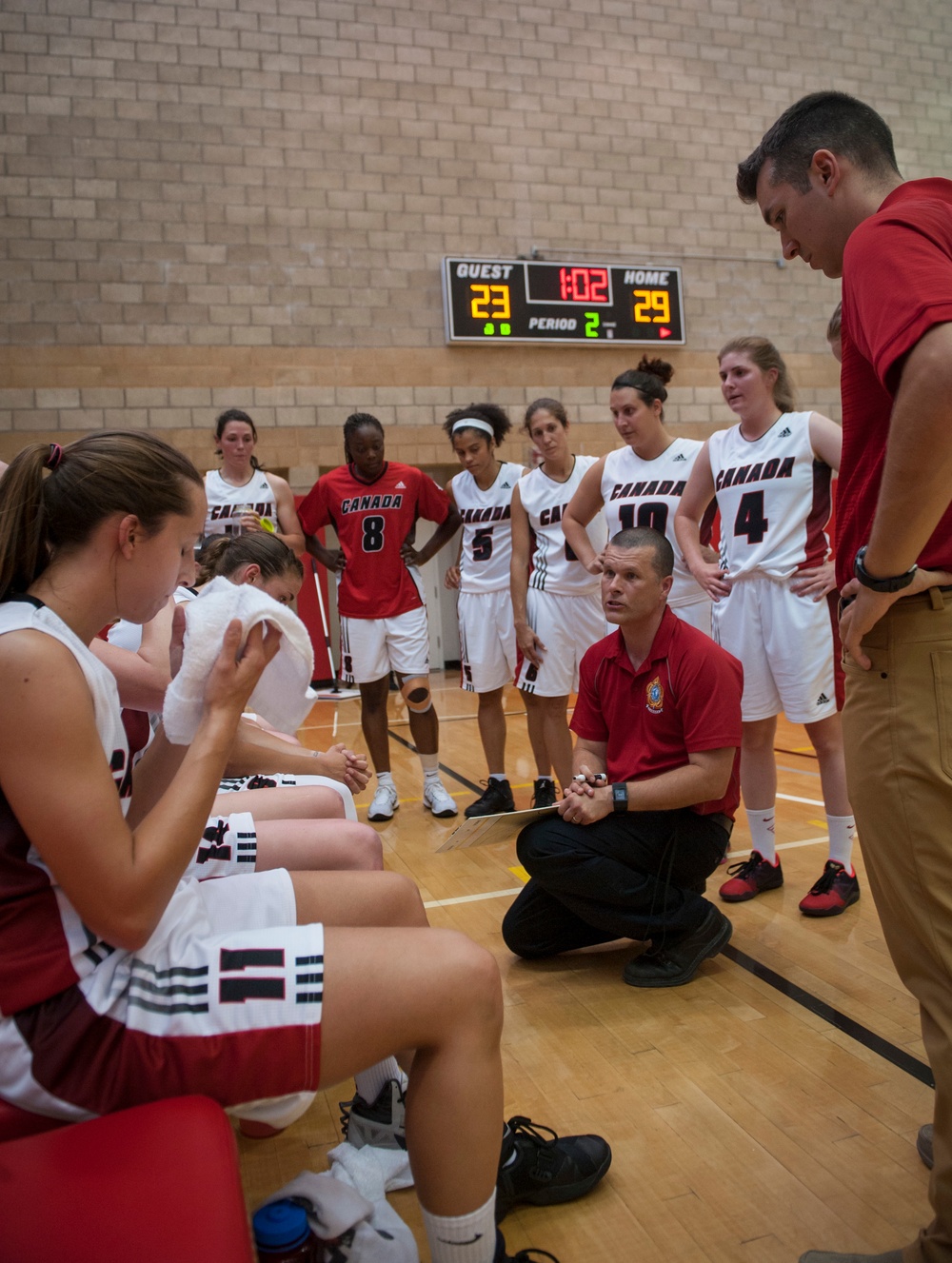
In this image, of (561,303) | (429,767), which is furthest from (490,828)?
(561,303)

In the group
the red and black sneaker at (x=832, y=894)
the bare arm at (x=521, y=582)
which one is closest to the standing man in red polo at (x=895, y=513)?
the red and black sneaker at (x=832, y=894)

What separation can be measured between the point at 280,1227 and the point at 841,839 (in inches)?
99.0

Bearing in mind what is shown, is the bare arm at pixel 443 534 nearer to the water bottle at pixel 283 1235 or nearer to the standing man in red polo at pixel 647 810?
the standing man in red polo at pixel 647 810

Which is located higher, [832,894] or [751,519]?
[751,519]

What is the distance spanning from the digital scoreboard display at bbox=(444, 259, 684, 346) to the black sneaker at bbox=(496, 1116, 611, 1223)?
29.8 feet

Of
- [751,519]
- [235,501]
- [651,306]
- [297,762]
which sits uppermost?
[651,306]

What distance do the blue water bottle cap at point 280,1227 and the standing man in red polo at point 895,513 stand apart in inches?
34.5

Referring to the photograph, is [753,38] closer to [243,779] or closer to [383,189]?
[383,189]

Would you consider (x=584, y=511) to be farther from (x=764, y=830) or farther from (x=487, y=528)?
(x=764, y=830)

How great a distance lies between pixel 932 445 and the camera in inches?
55.1

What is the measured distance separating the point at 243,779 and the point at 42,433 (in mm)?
7393

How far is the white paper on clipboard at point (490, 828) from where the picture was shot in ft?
8.75

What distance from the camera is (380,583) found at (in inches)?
205

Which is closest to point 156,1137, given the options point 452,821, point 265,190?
point 452,821
